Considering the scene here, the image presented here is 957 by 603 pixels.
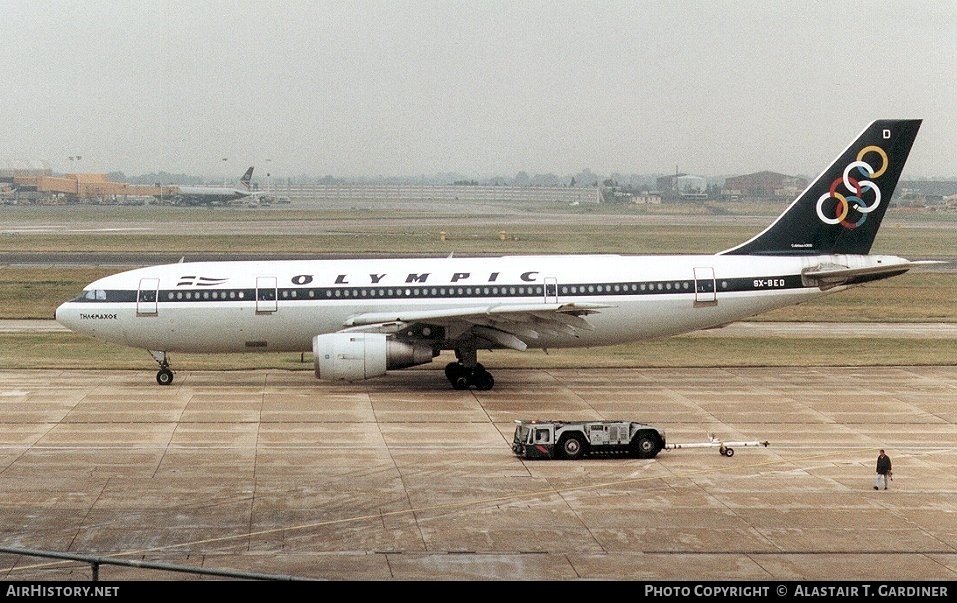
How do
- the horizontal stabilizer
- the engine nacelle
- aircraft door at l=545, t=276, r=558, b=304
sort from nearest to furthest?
the engine nacelle < aircraft door at l=545, t=276, r=558, b=304 < the horizontal stabilizer

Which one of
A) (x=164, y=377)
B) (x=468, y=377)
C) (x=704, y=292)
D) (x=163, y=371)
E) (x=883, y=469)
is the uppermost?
(x=704, y=292)

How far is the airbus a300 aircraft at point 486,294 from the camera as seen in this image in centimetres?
4391

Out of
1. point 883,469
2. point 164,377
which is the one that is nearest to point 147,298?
point 164,377

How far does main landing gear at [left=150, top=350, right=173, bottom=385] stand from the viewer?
44.6m

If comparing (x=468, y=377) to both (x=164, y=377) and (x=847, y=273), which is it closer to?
(x=164, y=377)

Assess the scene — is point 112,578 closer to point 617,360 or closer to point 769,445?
point 769,445

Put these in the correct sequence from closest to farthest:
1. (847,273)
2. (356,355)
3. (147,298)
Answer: (356,355)
(147,298)
(847,273)

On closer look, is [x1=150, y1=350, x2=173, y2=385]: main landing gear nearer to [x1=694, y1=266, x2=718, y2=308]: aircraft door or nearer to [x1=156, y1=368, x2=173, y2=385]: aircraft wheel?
[x1=156, y1=368, x2=173, y2=385]: aircraft wheel

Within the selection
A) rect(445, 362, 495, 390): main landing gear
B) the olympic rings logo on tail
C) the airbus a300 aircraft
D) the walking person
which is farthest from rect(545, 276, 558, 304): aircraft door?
the walking person

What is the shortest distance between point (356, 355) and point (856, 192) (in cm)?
2079

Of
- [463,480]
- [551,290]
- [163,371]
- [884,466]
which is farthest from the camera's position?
[163,371]

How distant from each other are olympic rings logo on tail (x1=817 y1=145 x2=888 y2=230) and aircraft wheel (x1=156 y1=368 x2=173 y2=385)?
26.0 meters

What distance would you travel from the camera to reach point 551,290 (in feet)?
146

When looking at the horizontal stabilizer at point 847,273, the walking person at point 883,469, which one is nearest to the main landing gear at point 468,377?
the horizontal stabilizer at point 847,273
